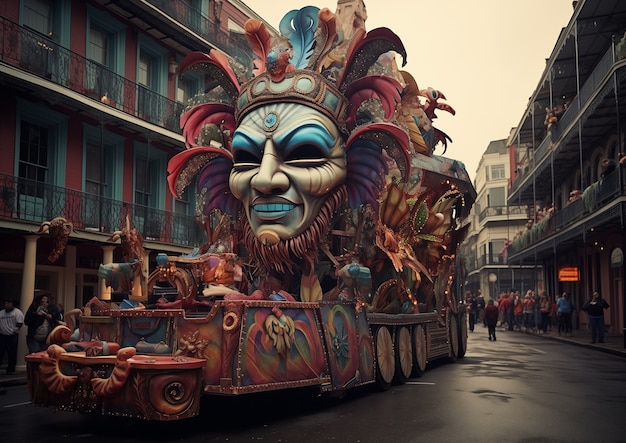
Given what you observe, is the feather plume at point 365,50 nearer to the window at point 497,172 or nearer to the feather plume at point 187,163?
the feather plume at point 187,163

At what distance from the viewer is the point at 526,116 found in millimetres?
36125

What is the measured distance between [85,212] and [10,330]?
4.71 metres

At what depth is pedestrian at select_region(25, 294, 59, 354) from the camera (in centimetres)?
1393

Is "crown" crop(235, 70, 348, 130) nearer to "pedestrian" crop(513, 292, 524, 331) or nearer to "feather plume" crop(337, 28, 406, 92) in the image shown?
"feather plume" crop(337, 28, 406, 92)

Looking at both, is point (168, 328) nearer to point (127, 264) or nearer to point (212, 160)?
point (127, 264)

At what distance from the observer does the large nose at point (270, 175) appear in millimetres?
8867

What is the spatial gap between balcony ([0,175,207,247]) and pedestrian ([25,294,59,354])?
2226mm

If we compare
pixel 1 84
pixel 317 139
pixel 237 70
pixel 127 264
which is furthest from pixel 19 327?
pixel 317 139

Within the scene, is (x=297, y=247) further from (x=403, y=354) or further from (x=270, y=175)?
(x=403, y=354)

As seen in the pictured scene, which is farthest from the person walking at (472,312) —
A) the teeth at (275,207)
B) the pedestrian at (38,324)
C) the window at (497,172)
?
the window at (497,172)

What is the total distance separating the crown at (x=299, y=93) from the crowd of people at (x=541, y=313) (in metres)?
10.1

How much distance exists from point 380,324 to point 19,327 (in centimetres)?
780

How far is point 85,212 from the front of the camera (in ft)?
59.1

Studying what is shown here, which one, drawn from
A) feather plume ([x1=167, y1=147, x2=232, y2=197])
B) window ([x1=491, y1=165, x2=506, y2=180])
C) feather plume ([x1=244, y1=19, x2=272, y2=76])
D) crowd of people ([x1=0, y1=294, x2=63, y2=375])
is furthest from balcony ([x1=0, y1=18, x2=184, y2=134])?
window ([x1=491, y1=165, x2=506, y2=180])
